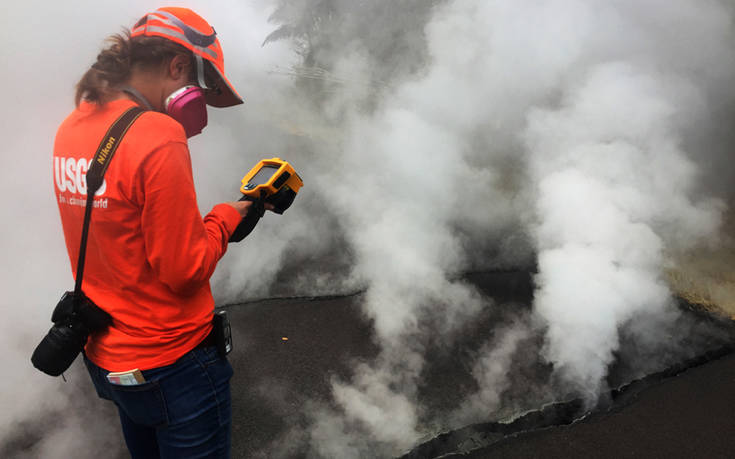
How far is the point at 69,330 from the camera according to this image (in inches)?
52.1

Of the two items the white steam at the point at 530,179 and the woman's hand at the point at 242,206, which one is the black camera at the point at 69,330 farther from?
the white steam at the point at 530,179

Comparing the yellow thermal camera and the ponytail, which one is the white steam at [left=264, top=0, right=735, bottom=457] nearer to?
the yellow thermal camera

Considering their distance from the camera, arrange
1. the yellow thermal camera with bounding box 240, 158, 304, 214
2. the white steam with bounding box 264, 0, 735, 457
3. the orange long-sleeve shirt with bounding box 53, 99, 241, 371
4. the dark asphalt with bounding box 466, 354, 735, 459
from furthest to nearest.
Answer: the white steam with bounding box 264, 0, 735, 457 → the dark asphalt with bounding box 466, 354, 735, 459 → the yellow thermal camera with bounding box 240, 158, 304, 214 → the orange long-sleeve shirt with bounding box 53, 99, 241, 371

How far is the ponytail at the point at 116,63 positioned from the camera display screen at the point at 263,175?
58cm

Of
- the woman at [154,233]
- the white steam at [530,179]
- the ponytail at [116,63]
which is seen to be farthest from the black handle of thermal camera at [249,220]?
the white steam at [530,179]

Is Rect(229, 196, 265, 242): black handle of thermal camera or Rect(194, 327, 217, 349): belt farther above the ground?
Rect(229, 196, 265, 242): black handle of thermal camera

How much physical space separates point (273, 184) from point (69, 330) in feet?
2.71

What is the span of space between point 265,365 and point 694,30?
5.85 metres

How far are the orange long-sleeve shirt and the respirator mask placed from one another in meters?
0.14

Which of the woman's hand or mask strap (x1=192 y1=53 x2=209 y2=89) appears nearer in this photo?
mask strap (x1=192 y1=53 x2=209 y2=89)

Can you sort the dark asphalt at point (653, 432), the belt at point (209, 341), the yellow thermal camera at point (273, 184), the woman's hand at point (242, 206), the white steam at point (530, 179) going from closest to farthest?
the belt at point (209, 341), the woman's hand at point (242, 206), the yellow thermal camera at point (273, 184), the dark asphalt at point (653, 432), the white steam at point (530, 179)

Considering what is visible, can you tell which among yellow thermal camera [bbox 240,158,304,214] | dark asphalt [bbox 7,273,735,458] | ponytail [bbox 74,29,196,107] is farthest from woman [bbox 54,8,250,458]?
dark asphalt [bbox 7,273,735,458]

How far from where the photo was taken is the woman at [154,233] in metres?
1.16

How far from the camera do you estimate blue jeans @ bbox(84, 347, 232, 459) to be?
4.35 feet
